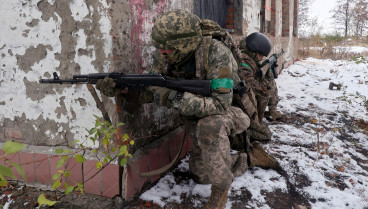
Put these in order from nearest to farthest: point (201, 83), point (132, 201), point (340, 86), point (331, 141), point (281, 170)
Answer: point (201, 83) → point (132, 201) → point (281, 170) → point (331, 141) → point (340, 86)

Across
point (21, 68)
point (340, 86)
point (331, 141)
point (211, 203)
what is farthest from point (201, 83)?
point (340, 86)

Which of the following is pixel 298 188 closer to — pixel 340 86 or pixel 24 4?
pixel 24 4

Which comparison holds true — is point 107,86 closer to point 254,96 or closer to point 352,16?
point 254,96

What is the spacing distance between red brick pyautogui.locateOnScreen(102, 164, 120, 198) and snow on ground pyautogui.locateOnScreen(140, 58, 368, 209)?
244 millimetres

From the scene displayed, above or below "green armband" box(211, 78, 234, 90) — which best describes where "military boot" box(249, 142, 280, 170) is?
below

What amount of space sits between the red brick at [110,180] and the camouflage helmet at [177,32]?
0.98m

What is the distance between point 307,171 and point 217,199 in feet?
3.66

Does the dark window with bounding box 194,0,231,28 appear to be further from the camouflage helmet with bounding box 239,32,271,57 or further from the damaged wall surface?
the damaged wall surface

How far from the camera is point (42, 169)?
214 centimetres

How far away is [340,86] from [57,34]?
230 inches

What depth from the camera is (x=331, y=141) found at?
3.20m

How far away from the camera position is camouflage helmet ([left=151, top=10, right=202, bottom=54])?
1.94 m

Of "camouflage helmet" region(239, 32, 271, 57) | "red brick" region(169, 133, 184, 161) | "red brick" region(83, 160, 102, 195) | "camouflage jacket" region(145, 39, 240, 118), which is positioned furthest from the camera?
"camouflage helmet" region(239, 32, 271, 57)

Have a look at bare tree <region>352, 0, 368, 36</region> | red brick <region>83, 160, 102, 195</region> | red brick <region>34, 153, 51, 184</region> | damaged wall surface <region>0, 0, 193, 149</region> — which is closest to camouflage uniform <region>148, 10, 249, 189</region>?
damaged wall surface <region>0, 0, 193, 149</region>
